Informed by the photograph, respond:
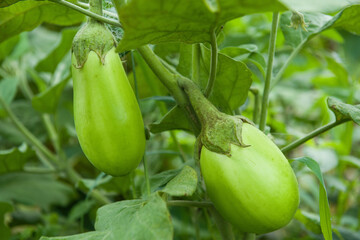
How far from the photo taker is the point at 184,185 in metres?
0.42

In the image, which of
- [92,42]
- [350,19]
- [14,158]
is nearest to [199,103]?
[92,42]

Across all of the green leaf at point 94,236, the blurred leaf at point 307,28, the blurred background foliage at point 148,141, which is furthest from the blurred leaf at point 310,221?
the green leaf at point 94,236

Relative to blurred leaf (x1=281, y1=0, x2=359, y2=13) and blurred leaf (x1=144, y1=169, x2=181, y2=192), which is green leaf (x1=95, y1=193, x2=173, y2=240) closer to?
blurred leaf (x1=144, y1=169, x2=181, y2=192)

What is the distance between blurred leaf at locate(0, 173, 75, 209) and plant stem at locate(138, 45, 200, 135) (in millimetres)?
623

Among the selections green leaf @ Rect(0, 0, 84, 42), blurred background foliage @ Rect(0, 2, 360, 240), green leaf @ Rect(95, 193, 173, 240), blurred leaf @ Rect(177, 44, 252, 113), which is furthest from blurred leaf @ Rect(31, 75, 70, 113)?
green leaf @ Rect(95, 193, 173, 240)

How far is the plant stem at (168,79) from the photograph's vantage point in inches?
19.3

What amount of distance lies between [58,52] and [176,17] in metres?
0.62

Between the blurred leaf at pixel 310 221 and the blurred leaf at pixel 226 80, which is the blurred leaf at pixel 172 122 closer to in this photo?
the blurred leaf at pixel 226 80

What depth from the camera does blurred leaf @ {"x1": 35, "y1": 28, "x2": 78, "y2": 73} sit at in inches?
35.1

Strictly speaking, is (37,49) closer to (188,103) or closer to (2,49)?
(2,49)

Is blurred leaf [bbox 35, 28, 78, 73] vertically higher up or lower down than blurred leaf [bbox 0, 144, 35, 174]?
higher up

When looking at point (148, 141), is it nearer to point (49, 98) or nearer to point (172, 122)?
point (49, 98)

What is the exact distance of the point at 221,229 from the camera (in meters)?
0.53

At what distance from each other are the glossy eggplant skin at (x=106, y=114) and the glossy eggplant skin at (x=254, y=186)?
0.09 m
